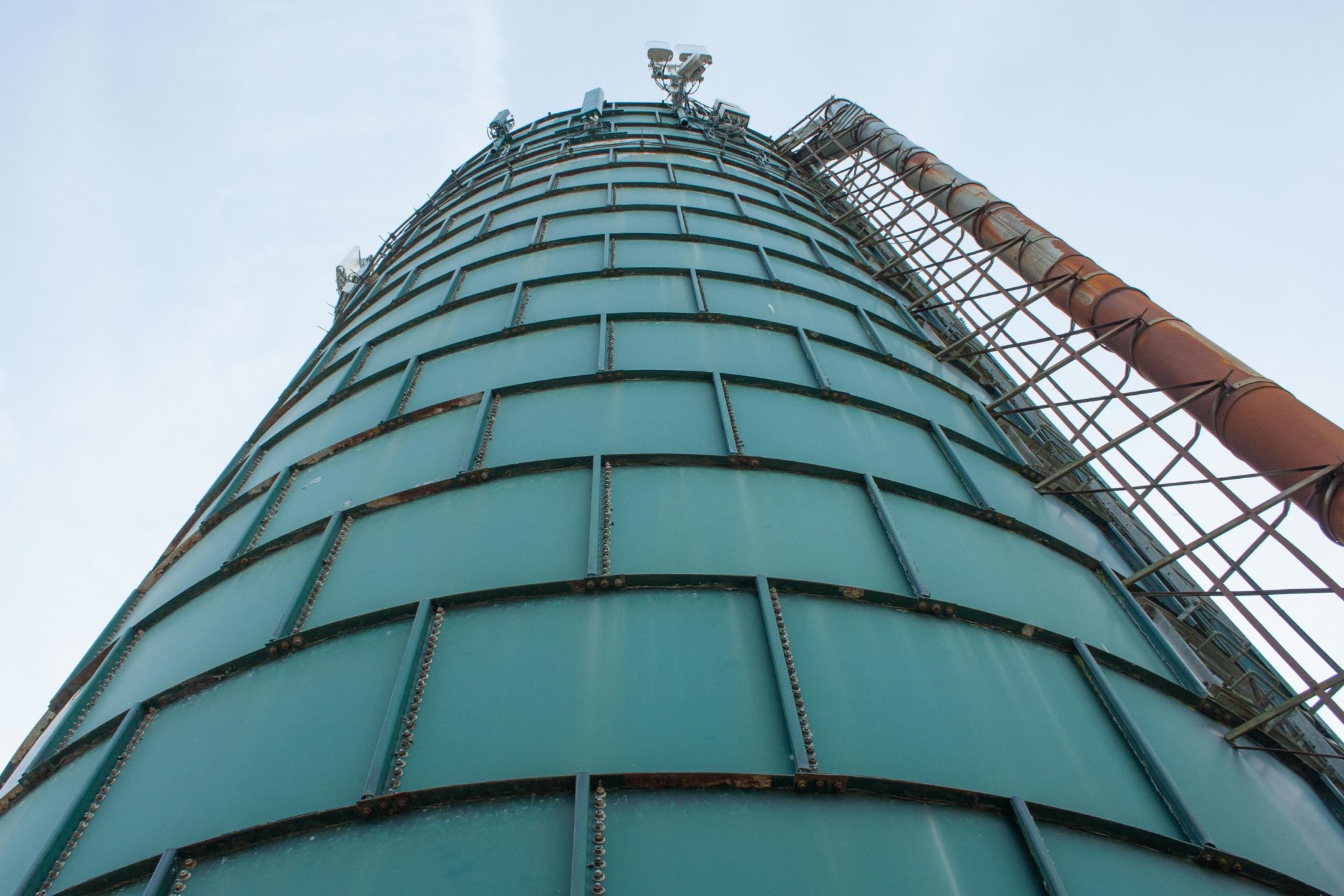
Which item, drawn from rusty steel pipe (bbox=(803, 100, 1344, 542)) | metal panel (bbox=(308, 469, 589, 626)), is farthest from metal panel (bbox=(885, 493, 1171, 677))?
metal panel (bbox=(308, 469, 589, 626))

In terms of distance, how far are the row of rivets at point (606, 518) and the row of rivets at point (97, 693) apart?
3302mm

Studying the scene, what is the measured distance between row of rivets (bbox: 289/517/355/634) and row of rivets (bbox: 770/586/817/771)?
7.95 feet

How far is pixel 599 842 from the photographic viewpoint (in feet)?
9.19

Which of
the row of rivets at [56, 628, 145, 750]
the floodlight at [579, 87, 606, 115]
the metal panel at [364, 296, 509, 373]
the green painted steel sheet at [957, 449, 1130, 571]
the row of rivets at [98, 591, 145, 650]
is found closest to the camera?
the row of rivets at [56, 628, 145, 750]

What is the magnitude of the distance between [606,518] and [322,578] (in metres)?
1.70

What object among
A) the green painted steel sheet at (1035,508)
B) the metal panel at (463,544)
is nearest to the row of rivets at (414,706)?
the metal panel at (463,544)

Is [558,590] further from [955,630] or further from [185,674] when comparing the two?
[185,674]

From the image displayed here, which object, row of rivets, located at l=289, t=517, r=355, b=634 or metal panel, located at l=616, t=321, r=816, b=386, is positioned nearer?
row of rivets, located at l=289, t=517, r=355, b=634

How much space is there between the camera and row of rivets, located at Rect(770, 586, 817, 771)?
125 inches

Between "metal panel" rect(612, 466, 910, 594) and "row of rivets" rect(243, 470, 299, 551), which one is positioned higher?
"row of rivets" rect(243, 470, 299, 551)

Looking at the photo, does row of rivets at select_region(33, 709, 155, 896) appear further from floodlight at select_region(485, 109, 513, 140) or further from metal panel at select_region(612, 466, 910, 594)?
floodlight at select_region(485, 109, 513, 140)

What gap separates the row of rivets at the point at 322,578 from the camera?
14.2ft

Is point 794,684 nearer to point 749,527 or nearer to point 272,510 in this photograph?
point 749,527

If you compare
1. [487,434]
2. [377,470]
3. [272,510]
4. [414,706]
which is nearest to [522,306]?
[487,434]
